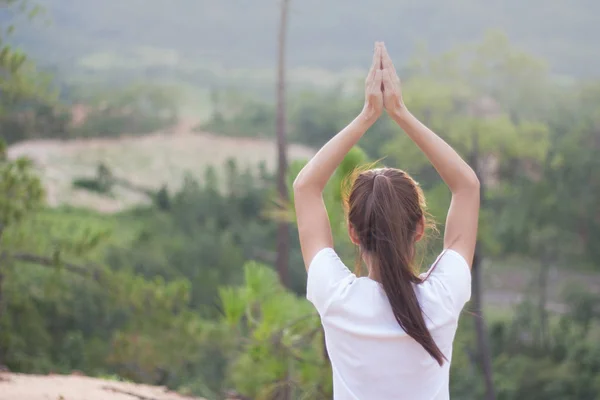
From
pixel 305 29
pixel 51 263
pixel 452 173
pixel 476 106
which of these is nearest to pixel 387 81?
Answer: pixel 452 173

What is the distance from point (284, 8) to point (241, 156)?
33.8ft

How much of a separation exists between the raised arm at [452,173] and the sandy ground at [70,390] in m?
1.62

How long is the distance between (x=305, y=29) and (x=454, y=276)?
26918mm

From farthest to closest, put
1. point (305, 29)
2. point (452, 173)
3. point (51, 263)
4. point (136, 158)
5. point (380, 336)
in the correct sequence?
point (305, 29) → point (136, 158) → point (51, 263) → point (452, 173) → point (380, 336)

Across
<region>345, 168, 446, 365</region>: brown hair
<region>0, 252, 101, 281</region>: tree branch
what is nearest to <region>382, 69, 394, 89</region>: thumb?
<region>345, 168, 446, 365</region>: brown hair

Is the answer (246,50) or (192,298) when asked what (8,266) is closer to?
(192,298)

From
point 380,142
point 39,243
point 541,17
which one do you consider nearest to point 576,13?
point 541,17

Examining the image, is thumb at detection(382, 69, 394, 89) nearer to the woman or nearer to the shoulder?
the woman

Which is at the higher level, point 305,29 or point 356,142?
point 356,142

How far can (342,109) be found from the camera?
22531 millimetres

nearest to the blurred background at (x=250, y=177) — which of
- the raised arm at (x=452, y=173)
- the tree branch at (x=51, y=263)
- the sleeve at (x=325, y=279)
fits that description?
the tree branch at (x=51, y=263)

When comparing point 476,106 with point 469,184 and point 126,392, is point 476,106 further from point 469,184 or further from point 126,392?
point 469,184

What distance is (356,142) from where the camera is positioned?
1242 mm

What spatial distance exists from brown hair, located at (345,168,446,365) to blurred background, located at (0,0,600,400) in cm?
25
